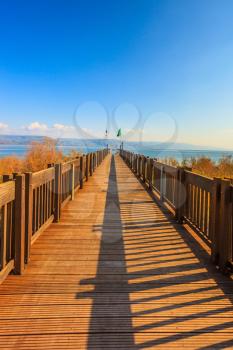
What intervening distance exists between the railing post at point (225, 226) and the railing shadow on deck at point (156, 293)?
0.21 meters

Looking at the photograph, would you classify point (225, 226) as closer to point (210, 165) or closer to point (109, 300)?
point (109, 300)

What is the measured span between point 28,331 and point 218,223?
245 cm

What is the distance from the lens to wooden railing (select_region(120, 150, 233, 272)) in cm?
358

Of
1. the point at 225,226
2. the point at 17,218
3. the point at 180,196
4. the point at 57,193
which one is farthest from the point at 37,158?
the point at 225,226

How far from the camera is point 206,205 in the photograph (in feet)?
15.2

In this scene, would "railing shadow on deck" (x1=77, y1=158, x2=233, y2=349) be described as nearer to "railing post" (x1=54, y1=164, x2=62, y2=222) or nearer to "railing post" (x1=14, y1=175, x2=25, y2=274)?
"railing post" (x1=14, y1=175, x2=25, y2=274)

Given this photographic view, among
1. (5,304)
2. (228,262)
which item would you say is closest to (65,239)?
(5,304)

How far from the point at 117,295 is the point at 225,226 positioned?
4.77 ft

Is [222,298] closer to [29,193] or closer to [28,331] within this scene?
[28,331]

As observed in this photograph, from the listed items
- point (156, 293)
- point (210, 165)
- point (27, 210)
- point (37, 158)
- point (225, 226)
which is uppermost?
point (37, 158)

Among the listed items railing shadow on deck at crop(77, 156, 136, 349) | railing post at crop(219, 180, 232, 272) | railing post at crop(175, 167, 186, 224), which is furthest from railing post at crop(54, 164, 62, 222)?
railing post at crop(219, 180, 232, 272)

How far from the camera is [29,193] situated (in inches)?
149

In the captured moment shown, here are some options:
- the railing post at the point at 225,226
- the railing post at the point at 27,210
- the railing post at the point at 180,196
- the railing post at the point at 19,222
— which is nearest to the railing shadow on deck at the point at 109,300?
the railing post at the point at 19,222

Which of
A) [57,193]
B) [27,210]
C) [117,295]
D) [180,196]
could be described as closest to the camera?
[117,295]
